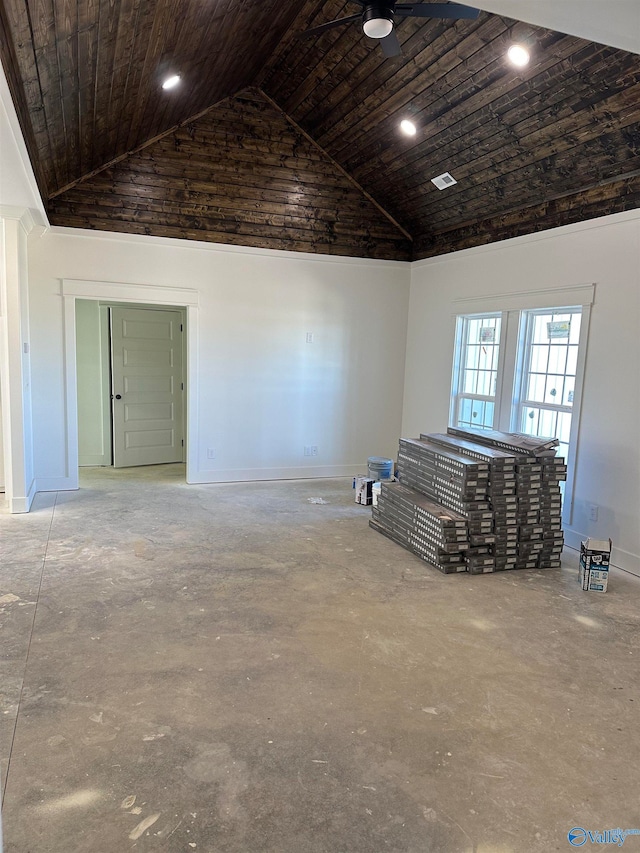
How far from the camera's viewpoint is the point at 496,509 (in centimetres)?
433

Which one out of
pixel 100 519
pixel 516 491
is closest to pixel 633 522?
pixel 516 491

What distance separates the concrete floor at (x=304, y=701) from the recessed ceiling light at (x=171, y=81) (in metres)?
3.65

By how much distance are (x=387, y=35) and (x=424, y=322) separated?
4.01 metres

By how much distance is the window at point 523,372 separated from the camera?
501cm

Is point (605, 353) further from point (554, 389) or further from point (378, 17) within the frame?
point (378, 17)

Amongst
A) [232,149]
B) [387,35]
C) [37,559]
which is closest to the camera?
[387,35]

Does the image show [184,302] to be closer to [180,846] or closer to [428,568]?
[428,568]

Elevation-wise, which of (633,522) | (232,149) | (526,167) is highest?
(232,149)

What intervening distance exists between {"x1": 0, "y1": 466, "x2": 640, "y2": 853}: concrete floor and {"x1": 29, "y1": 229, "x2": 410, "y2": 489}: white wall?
2190mm

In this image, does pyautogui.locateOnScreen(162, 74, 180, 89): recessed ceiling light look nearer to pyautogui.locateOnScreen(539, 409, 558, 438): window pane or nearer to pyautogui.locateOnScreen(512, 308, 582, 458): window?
pyautogui.locateOnScreen(512, 308, 582, 458): window

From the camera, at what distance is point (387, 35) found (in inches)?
129

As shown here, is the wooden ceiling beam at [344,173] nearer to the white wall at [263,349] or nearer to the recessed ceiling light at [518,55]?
the white wall at [263,349]

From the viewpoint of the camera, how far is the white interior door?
287 inches

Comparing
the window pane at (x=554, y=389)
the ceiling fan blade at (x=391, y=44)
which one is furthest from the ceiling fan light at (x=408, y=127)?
the window pane at (x=554, y=389)
